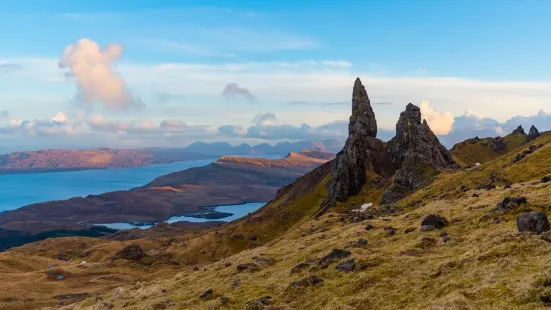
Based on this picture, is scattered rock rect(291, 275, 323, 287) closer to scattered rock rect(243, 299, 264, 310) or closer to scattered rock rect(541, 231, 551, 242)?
scattered rock rect(243, 299, 264, 310)

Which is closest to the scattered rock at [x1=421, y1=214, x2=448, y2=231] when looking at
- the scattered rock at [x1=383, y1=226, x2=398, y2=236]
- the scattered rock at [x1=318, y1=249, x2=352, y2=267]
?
the scattered rock at [x1=383, y1=226, x2=398, y2=236]

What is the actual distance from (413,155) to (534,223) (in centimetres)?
11177

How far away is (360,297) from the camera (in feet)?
94.5

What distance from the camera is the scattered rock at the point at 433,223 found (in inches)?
1788

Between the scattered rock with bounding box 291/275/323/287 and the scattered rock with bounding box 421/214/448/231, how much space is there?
16.8 metres

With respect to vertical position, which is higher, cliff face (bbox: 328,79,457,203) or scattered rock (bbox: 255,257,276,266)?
cliff face (bbox: 328,79,457,203)

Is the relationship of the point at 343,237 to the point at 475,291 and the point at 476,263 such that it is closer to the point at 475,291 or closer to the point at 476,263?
the point at 476,263

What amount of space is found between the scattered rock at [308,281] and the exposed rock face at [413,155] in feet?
305

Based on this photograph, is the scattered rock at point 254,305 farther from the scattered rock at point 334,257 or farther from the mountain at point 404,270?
the scattered rock at point 334,257

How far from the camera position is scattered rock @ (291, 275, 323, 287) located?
1347 inches

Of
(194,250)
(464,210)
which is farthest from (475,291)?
(194,250)

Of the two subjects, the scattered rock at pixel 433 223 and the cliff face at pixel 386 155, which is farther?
the cliff face at pixel 386 155

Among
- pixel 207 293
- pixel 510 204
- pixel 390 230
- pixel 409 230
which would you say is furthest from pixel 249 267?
pixel 510 204

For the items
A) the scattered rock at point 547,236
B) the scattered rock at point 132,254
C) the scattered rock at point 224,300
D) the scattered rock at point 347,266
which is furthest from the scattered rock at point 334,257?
the scattered rock at point 132,254
